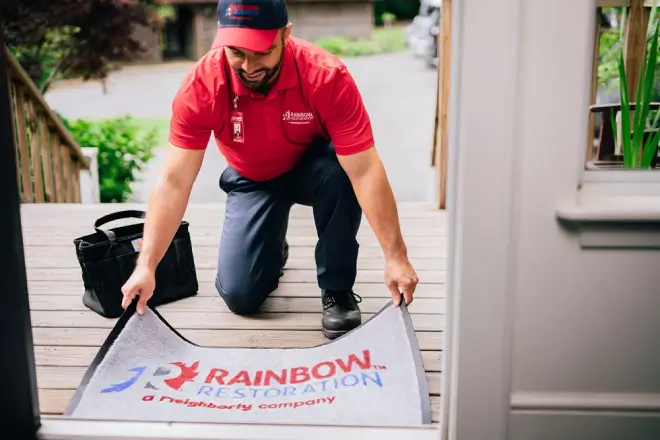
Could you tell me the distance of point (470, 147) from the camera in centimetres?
135

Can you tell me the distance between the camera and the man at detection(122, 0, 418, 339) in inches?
81.9

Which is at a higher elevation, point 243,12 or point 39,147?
point 243,12

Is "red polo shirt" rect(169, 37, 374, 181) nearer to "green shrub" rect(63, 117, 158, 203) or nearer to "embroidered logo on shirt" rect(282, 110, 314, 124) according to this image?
"embroidered logo on shirt" rect(282, 110, 314, 124)

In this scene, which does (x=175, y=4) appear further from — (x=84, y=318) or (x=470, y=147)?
(x=470, y=147)

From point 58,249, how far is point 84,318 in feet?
2.59

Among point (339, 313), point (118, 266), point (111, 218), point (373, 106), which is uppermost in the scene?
point (111, 218)

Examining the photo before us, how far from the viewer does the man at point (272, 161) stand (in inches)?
81.9

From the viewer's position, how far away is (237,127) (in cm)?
228

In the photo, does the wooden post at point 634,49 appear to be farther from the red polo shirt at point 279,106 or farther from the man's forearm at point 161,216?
the man's forearm at point 161,216

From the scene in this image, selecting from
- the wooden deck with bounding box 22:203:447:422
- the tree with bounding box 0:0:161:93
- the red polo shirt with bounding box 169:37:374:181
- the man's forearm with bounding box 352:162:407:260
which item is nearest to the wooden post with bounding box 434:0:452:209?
the wooden deck with bounding box 22:203:447:422

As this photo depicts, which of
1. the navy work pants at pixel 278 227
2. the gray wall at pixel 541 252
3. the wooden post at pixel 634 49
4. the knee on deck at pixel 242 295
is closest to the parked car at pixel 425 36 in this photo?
the navy work pants at pixel 278 227

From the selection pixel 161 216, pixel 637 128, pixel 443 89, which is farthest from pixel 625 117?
pixel 443 89

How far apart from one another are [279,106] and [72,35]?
141 inches

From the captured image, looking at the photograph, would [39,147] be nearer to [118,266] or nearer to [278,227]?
[118,266]
